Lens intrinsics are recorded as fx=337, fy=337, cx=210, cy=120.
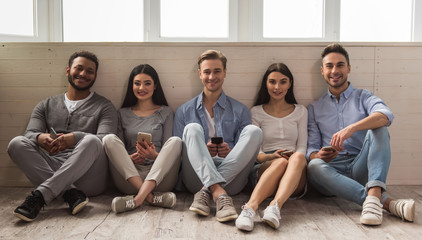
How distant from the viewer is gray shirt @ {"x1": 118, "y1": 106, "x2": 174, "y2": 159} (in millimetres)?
2207

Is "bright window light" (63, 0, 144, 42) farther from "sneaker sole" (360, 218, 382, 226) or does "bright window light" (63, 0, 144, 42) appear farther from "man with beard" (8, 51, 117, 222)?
"sneaker sole" (360, 218, 382, 226)

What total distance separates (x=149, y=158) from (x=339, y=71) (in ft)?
4.30

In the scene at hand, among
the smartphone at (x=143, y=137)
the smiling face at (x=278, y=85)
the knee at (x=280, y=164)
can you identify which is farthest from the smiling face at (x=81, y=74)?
the knee at (x=280, y=164)

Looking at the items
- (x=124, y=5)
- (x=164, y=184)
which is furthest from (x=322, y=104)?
(x=124, y=5)

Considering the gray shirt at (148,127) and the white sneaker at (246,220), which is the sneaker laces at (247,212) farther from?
the gray shirt at (148,127)

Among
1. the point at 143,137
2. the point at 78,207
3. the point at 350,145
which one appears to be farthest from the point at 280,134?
the point at 78,207

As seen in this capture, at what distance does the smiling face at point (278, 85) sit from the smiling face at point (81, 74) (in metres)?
1.20

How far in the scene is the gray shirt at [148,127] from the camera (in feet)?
7.24

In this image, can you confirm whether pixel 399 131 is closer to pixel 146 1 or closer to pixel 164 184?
pixel 164 184

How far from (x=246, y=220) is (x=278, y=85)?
0.99 m

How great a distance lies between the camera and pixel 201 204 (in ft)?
5.55

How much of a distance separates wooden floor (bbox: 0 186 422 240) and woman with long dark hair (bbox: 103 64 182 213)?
9 centimetres

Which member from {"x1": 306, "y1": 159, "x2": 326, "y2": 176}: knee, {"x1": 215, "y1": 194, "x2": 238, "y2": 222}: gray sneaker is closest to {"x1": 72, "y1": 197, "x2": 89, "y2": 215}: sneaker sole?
{"x1": 215, "y1": 194, "x2": 238, "y2": 222}: gray sneaker

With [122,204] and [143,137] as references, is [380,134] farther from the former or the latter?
[122,204]
